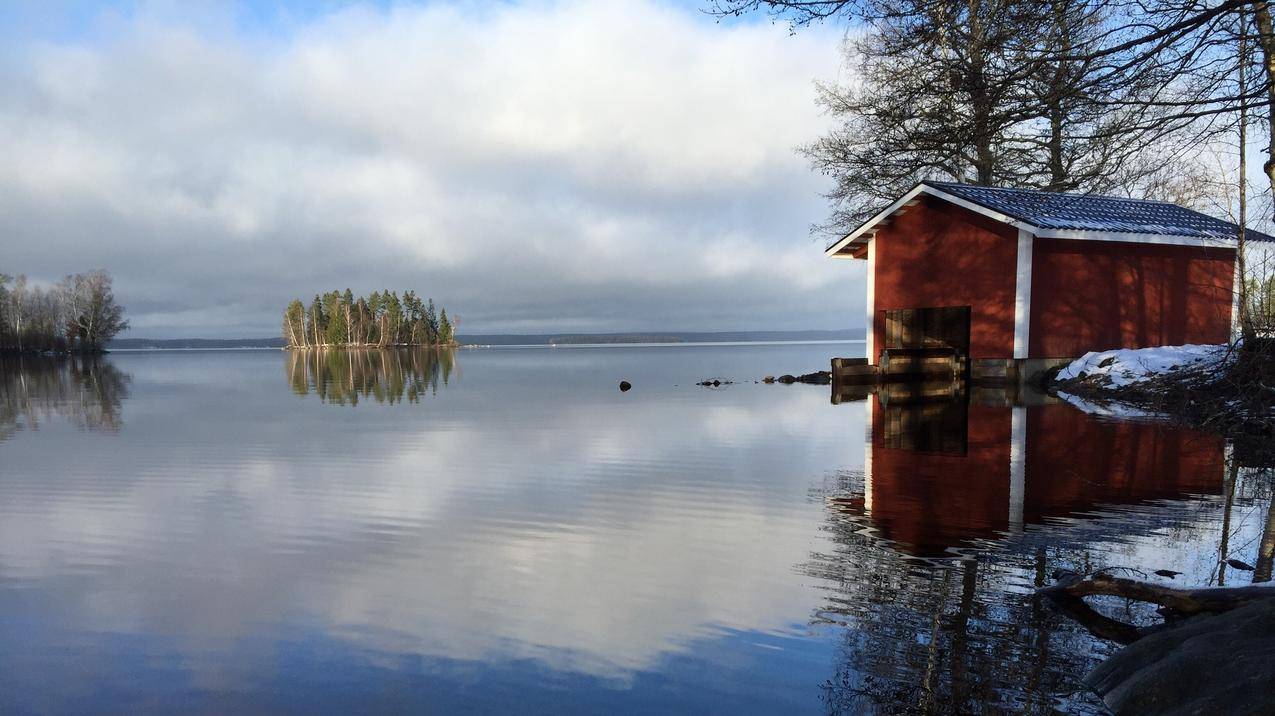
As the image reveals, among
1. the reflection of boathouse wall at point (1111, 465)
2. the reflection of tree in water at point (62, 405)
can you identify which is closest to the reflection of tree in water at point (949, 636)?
the reflection of boathouse wall at point (1111, 465)

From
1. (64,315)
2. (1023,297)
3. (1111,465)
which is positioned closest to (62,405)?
(1111,465)

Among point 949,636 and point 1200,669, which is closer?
point 1200,669

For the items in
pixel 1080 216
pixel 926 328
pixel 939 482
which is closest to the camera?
pixel 939 482

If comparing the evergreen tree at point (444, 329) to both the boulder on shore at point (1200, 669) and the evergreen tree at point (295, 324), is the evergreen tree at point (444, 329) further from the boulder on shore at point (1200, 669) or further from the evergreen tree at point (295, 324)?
the boulder on shore at point (1200, 669)

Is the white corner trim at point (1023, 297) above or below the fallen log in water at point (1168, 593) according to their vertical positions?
above

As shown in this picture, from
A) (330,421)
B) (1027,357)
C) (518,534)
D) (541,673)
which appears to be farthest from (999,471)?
(330,421)

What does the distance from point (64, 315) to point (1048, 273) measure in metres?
113

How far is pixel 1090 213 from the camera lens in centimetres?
2181

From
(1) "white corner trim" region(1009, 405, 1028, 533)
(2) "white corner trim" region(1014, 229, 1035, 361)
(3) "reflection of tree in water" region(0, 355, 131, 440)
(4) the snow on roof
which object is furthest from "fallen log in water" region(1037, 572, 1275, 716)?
(3) "reflection of tree in water" region(0, 355, 131, 440)

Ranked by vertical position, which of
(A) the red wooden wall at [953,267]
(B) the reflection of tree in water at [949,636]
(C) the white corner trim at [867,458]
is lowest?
(B) the reflection of tree in water at [949,636]

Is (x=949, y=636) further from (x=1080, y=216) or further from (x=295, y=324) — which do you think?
(x=295, y=324)

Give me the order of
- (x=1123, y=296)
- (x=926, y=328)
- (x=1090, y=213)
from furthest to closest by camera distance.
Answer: (x=926, y=328) → (x=1090, y=213) → (x=1123, y=296)

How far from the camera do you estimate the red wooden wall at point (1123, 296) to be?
20906 mm

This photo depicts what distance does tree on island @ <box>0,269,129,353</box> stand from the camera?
97.1 meters
